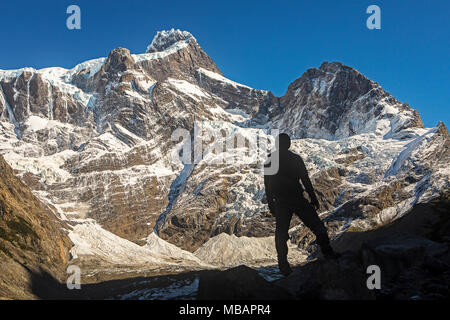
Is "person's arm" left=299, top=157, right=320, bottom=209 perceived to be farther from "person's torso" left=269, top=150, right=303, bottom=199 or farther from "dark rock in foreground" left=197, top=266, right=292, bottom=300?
"dark rock in foreground" left=197, top=266, right=292, bottom=300

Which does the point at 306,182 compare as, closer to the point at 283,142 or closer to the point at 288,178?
the point at 288,178

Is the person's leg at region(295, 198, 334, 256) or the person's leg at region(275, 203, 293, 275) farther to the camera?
the person's leg at region(275, 203, 293, 275)

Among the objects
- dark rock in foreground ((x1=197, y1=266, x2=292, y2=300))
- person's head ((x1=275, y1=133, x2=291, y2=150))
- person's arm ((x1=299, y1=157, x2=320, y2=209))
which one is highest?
person's head ((x1=275, y1=133, x2=291, y2=150))

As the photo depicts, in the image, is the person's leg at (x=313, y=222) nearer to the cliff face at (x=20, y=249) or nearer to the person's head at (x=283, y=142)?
the person's head at (x=283, y=142)

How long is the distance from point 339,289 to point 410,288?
9.35ft

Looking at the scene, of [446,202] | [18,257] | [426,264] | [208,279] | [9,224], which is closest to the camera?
[208,279]

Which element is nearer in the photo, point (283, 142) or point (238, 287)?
point (238, 287)

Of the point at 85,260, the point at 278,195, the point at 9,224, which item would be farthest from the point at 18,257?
the point at 85,260

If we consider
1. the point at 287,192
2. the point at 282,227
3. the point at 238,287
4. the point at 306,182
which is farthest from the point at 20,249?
the point at 238,287

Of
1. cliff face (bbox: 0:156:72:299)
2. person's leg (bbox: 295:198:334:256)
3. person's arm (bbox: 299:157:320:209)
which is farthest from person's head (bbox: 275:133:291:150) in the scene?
cliff face (bbox: 0:156:72:299)

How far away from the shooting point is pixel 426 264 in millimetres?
12477

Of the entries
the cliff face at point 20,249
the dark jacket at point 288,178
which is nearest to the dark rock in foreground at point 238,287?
the dark jacket at point 288,178
